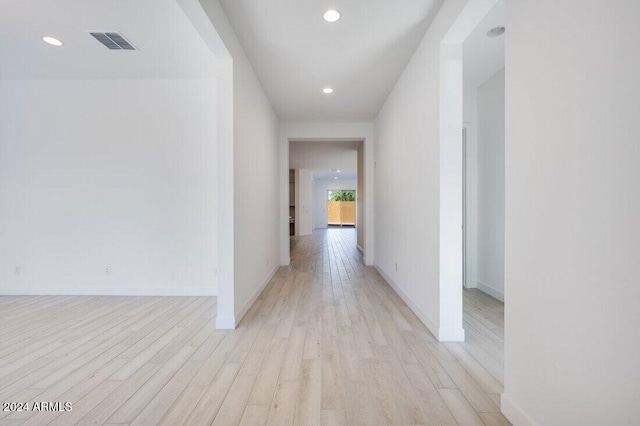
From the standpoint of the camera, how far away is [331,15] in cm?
240

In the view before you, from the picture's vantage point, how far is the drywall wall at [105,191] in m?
3.68

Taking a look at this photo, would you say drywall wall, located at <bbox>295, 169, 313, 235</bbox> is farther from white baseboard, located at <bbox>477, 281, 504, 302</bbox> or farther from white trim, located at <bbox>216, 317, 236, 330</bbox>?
white trim, located at <bbox>216, 317, 236, 330</bbox>

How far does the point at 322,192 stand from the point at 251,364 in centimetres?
1415

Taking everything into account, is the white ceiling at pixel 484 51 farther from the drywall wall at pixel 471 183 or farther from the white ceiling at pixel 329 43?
the white ceiling at pixel 329 43

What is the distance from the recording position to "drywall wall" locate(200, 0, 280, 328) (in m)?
2.69

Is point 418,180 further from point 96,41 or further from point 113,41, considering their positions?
point 96,41

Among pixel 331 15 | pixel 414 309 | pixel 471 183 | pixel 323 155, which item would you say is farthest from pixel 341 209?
pixel 331 15

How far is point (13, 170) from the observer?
3.70 metres

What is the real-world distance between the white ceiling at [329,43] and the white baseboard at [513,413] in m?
2.74

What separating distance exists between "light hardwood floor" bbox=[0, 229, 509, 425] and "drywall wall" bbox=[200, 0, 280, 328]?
0.44 m

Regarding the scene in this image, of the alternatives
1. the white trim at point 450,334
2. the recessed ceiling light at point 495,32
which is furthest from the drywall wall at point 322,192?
the white trim at point 450,334

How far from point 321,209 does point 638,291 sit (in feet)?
49.3

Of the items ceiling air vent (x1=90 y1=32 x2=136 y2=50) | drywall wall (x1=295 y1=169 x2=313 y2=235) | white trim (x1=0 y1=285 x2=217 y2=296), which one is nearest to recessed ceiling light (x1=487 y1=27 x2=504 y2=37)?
ceiling air vent (x1=90 y1=32 x2=136 y2=50)

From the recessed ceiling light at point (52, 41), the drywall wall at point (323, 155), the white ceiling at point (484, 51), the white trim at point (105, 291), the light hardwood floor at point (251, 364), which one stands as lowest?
the light hardwood floor at point (251, 364)
